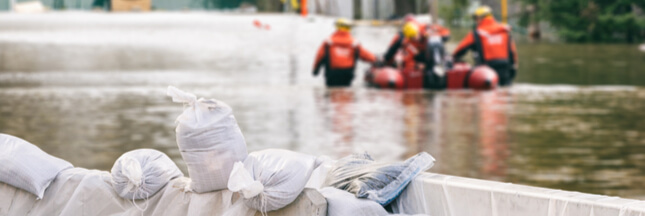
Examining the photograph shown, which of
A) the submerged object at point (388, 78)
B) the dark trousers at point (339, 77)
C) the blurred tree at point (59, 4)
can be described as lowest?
the blurred tree at point (59, 4)

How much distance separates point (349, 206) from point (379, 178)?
31 cm

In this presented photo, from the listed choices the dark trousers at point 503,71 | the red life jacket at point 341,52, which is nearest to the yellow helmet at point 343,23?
the red life jacket at point 341,52

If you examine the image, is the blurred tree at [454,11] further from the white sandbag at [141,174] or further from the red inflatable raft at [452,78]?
the white sandbag at [141,174]

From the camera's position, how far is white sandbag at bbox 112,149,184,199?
577 cm

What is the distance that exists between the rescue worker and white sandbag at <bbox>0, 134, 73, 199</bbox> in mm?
15615

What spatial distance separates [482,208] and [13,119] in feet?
36.1

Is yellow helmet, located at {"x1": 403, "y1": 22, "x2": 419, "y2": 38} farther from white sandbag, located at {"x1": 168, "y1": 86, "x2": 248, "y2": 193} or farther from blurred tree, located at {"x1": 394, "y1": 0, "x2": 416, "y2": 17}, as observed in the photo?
blurred tree, located at {"x1": 394, "y1": 0, "x2": 416, "y2": 17}

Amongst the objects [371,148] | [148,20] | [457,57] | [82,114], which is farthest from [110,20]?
[371,148]

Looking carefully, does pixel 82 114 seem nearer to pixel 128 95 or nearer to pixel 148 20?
pixel 128 95

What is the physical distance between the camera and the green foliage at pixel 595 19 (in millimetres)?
49750

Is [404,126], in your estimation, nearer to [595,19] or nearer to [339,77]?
[339,77]

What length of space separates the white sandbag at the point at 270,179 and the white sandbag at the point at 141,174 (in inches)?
30.5

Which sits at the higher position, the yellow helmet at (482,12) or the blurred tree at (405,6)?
the yellow helmet at (482,12)

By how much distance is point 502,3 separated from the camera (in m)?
58.7
